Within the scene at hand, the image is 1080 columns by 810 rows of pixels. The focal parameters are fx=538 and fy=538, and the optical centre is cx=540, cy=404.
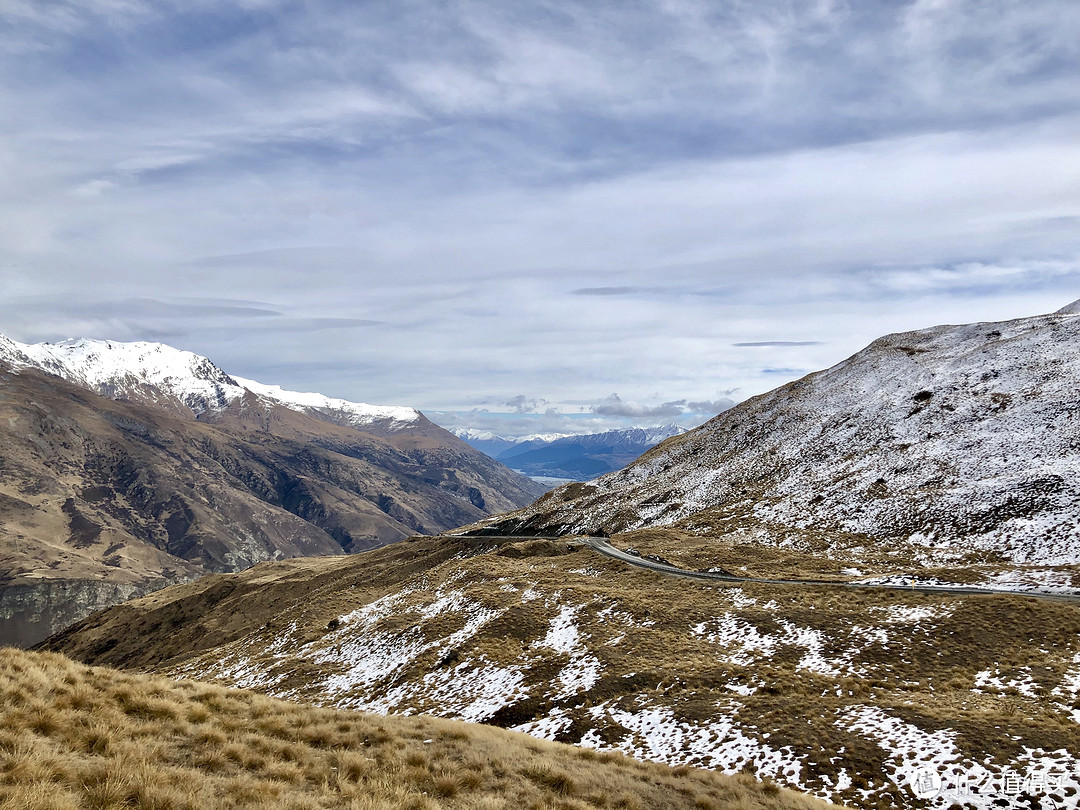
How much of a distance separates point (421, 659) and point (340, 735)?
71.0ft

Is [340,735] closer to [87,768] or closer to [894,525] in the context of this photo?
[87,768]

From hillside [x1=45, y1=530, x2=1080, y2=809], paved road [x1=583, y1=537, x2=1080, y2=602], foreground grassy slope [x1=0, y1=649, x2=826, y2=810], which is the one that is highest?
foreground grassy slope [x1=0, y1=649, x2=826, y2=810]

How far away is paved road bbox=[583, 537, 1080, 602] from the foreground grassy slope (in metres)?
24.3

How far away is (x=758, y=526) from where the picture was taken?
189 feet

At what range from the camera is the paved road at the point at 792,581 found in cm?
2939

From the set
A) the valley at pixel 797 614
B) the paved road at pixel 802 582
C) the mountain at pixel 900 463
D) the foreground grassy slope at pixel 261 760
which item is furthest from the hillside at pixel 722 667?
the mountain at pixel 900 463

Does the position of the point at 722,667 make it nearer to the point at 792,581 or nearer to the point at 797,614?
the point at 797,614

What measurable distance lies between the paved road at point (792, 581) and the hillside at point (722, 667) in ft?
4.93

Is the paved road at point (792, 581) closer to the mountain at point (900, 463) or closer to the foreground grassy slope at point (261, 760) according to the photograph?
the mountain at point (900, 463)

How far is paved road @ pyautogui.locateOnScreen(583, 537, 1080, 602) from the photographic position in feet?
96.4

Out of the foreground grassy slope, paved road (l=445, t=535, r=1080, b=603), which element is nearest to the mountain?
paved road (l=445, t=535, r=1080, b=603)

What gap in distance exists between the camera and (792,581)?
3919 cm

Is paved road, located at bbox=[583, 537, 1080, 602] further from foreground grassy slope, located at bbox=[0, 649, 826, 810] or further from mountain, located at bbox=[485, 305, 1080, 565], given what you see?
foreground grassy slope, located at bbox=[0, 649, 826, 810]

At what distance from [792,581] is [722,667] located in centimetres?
1696
